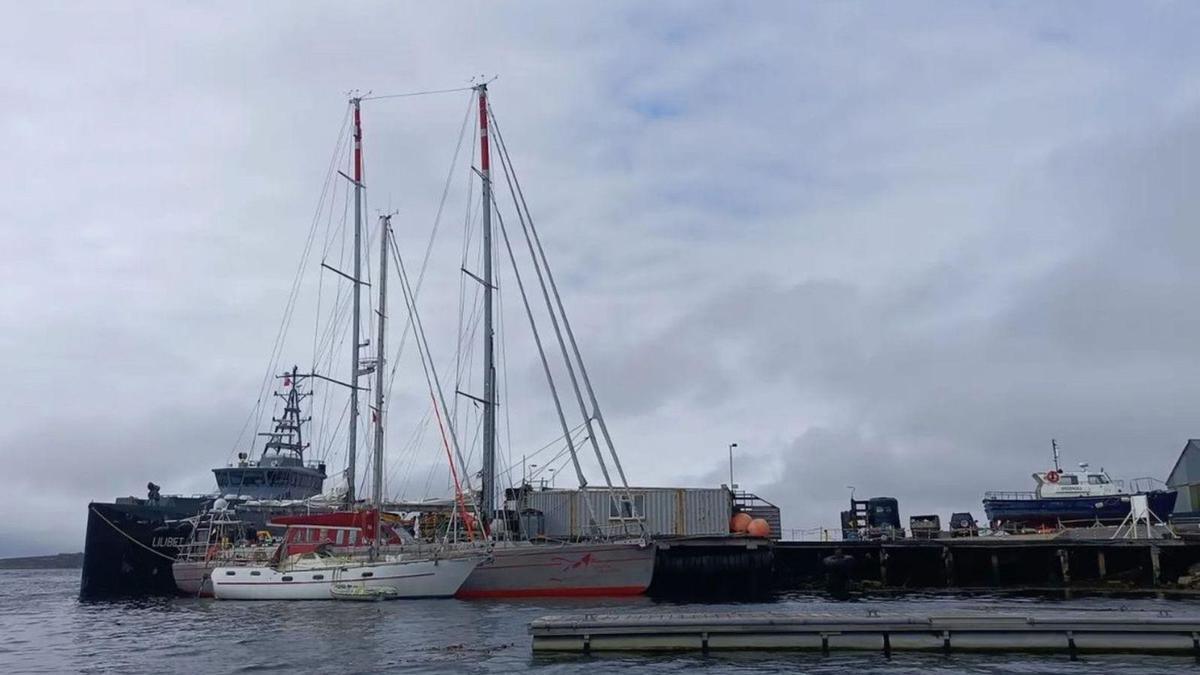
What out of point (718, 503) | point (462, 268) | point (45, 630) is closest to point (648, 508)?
point (718, 503)

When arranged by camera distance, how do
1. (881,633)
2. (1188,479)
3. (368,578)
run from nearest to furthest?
1. (881,633)
2. (368,578)
3. (1188,479)

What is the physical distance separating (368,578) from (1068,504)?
50.1 metres

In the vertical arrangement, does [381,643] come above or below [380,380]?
below

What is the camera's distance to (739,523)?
5753cm

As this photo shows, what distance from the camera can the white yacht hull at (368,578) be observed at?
4381cm

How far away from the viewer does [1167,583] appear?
49.3 metres

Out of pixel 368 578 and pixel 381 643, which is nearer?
pixel 381 643

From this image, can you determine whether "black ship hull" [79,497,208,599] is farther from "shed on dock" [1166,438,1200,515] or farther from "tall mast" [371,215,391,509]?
"shed on dock" [1166,438,1200,515]

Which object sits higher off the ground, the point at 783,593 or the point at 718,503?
the point at 718,503

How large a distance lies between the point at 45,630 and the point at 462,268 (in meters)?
25.5

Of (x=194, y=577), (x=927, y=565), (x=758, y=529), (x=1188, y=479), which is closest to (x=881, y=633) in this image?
(x=758, y=529)

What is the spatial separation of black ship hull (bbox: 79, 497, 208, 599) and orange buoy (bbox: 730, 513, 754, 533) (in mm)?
31744

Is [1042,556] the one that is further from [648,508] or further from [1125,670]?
[1125,670]

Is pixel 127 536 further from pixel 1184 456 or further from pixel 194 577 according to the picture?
pixel 1184 456
